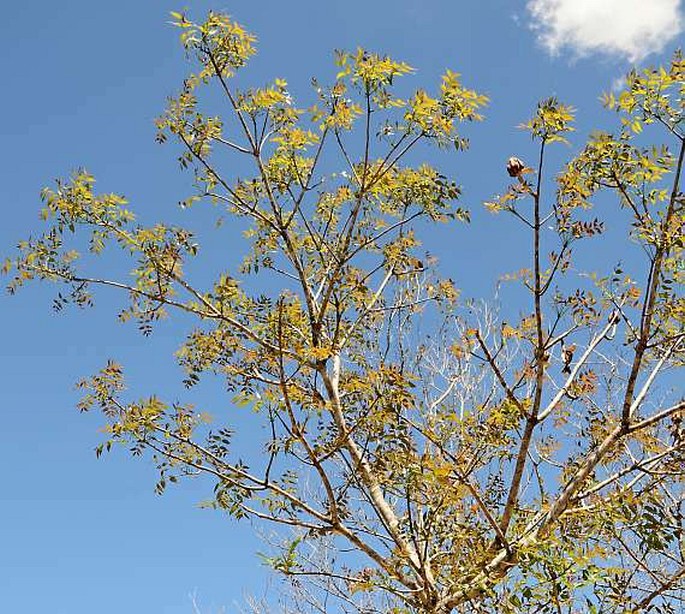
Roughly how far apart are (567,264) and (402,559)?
5.36 feet

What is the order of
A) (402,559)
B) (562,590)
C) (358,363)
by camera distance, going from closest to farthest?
(562,590), (402,559), (358,363)

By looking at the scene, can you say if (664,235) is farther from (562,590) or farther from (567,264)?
(562,590)

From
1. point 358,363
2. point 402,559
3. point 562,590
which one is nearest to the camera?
point 562,590

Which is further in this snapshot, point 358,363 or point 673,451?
point 358,363

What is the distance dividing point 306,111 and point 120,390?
180cm

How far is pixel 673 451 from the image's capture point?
12.9 ft

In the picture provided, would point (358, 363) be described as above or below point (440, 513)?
above

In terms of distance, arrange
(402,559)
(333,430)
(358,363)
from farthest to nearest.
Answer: (358,363) → (333,430) → (402,559)

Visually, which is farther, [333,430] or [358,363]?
[358,363]

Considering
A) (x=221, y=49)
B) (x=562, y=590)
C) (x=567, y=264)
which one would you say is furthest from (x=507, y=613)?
(x=221, y=49)

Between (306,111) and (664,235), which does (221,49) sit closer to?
(306,111)

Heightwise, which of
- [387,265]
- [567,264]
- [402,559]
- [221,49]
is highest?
[221,49]

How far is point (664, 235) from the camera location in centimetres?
344

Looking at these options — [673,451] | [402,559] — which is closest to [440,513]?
[402,559]
